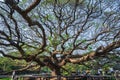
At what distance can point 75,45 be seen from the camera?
15.8 metres

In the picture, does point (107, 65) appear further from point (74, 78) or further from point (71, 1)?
point (71, 1)

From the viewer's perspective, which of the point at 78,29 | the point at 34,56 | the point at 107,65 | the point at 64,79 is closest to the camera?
the point at 64,79

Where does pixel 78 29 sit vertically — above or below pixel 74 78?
above

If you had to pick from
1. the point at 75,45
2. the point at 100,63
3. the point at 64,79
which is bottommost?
the point at 64,79

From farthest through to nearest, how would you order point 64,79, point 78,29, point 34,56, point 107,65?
point 78,29 < point 107,65 < point 34,56 < point 64,79

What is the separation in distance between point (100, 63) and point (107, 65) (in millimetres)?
418

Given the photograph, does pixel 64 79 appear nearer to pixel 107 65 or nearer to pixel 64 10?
pixel 107 65

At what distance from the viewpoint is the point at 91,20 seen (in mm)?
16812

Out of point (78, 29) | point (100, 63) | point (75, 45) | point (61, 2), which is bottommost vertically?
point (100, 63)

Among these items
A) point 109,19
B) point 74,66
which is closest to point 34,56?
point 74,66

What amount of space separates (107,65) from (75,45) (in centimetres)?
222

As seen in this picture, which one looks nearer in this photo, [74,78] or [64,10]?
[74,78]

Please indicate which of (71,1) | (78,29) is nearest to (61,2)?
(71,1)

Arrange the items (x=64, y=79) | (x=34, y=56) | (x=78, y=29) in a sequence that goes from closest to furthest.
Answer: (x=64, y=79) < (x=34, y=56) < (x=78, y=29)
